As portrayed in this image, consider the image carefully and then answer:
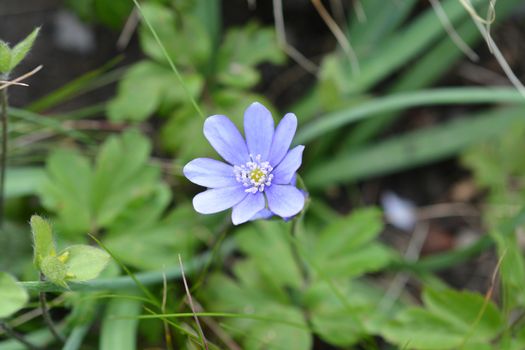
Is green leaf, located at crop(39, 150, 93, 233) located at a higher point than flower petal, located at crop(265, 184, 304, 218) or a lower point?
lower

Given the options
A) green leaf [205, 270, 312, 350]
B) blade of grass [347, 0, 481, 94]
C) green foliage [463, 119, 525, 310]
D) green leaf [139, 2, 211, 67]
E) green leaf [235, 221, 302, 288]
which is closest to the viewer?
green leaf [205, 270, 312, 350]

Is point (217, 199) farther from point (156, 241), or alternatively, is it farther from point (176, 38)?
point (176, 38)

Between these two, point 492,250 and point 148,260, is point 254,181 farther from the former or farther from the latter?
point 492,250

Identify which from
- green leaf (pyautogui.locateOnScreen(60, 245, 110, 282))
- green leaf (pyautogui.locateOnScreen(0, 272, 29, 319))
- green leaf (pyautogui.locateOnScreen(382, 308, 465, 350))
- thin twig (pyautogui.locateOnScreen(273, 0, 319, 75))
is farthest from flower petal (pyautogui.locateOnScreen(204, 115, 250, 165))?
thin twig (pyautogui.locateOnScreen(273, 0, 319, 75))

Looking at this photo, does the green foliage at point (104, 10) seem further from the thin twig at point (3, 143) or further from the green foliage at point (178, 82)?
the thin twig at point (3, 143)

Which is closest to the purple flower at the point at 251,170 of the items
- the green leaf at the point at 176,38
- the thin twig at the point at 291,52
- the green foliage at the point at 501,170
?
the green leaf at the point at 176,38

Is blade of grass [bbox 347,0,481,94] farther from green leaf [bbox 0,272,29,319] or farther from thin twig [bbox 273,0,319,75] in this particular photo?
green leaf [bbox 0,272,29,319]

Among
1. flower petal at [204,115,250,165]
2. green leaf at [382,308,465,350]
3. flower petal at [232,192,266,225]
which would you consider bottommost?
green leaf at [382,308,465,350]

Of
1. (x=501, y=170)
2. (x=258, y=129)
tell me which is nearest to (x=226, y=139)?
(x=258, y=129)

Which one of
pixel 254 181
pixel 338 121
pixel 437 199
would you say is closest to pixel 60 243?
pixel 254 181
